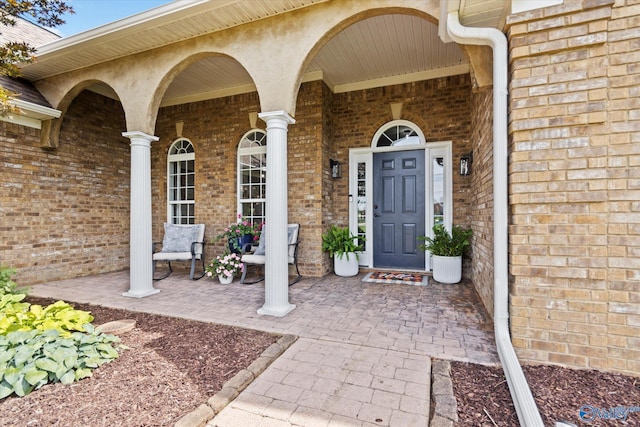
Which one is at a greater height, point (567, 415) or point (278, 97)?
point (278, 97)

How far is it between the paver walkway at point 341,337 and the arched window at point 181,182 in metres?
1.68

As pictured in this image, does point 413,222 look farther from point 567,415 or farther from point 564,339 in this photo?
point 567,415

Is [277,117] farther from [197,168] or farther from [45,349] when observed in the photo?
[197,168]

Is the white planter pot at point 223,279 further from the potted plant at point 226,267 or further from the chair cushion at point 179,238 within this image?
the chair cushion at point 179,238

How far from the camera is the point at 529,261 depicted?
2018 mm

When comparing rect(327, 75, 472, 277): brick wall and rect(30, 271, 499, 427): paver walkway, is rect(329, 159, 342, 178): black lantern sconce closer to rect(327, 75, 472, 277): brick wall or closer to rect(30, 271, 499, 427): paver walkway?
rect(327, 75, 472, 277): brick wall

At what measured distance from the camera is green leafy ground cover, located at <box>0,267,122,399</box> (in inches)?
68.5

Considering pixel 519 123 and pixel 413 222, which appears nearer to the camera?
pixel 519 123

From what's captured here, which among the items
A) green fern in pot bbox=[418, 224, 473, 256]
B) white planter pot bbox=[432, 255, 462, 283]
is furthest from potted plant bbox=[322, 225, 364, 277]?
white planter pot bbox=[432, 255, 462, 283]

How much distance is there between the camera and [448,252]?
167 inches

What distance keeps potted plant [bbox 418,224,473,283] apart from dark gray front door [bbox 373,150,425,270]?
474mm

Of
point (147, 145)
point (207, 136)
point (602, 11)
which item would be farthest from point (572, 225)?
point (207, 136)

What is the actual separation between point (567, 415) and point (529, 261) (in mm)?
883

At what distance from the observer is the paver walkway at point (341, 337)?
160cm
